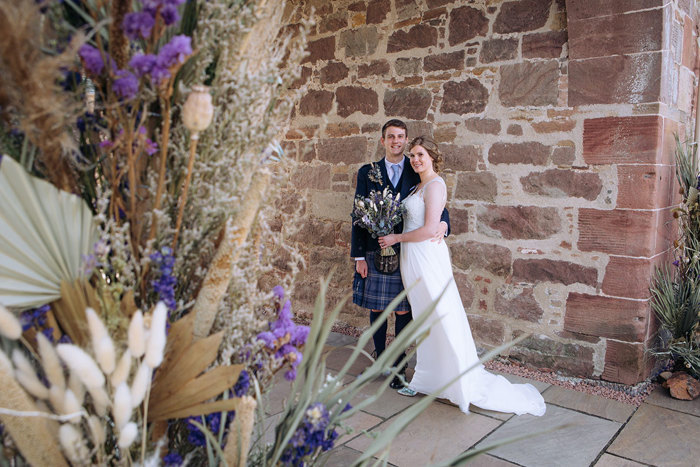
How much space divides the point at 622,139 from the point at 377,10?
2.31 metres

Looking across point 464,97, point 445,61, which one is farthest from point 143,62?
point 445,61

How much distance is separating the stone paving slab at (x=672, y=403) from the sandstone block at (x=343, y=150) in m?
2.83

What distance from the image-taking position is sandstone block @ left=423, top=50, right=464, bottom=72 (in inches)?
163

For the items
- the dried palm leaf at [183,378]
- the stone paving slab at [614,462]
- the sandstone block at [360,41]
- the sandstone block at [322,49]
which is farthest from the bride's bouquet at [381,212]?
the dried palm leaf at [183,378]

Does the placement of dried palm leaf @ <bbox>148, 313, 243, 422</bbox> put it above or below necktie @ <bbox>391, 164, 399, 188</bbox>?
below

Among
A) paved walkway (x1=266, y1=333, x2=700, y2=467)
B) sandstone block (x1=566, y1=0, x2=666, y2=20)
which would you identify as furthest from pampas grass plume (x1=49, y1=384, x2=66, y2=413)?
sandstone block (x1=566, y1=0, x2=666, y2=20)

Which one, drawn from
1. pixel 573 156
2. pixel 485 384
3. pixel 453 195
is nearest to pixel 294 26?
pixel 453 195

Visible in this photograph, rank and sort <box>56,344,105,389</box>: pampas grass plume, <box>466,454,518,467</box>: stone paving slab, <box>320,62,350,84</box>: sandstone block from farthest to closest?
1. <box>320,62,350,84</box>: sandstone block
2. <box>466,454,518,467</box>: stone paving slab
3. <box>56,344,105,389</box>: pampas grass plume

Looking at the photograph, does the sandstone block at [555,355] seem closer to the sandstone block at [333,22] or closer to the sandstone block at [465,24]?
the sandstone block at [465,24]

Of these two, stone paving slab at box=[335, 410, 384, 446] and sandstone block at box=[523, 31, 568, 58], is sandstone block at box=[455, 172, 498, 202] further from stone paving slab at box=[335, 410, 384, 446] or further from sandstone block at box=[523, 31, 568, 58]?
stone paving slab at box=[335, 410, 384, 446]

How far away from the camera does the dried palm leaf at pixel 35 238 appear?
77 centimetres

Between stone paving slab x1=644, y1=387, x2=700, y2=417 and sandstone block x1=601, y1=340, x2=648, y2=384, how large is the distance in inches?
5.3

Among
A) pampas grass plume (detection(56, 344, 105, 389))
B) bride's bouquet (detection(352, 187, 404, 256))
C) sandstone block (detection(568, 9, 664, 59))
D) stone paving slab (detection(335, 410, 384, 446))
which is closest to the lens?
pampas grass plume (detection(56, 344, 105, 389))

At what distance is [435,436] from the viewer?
2.91 m
